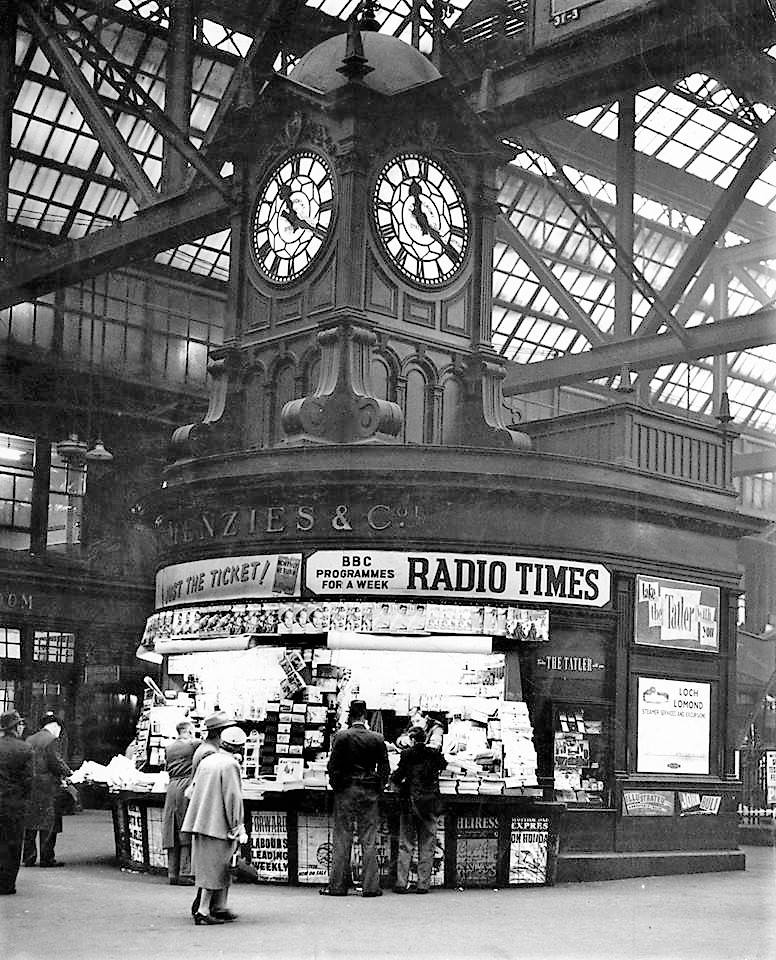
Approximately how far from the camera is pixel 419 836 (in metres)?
14.3

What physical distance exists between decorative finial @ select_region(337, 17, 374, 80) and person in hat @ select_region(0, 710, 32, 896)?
27.9 ft

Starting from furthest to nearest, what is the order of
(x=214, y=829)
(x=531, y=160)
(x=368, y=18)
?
1. (x=531, y=160)
2. (x=368, y=18)
3. (x=214, y=829)

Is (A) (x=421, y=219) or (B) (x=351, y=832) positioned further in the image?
(A) (x=421, y=219)

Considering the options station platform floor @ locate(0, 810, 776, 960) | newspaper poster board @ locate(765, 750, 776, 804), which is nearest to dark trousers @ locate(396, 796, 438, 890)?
station platform floor @ locate(0, 810, 776, 960)

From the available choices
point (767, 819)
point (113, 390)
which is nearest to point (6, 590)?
point (113, 390)

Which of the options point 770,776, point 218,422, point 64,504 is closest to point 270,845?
point 218,422

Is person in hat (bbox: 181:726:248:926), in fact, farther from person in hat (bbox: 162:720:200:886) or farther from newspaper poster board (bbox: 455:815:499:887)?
newspaper poster board (bbox: 455:815:499:887)

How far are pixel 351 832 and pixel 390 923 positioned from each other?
1807 mm

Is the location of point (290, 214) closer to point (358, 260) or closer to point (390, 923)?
point (358, 260)

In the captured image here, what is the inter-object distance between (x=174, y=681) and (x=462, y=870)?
4.65 metres

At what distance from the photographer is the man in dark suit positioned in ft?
52.7

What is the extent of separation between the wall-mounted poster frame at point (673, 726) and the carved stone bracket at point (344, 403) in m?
4.12

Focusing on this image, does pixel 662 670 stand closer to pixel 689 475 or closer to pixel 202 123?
pixel 689 475

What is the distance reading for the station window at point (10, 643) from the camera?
2853 cm
